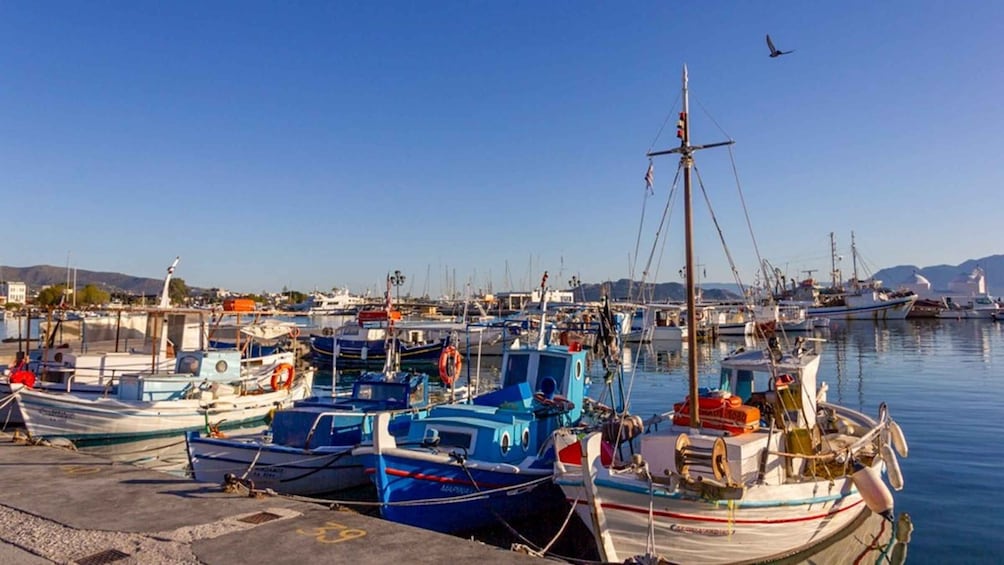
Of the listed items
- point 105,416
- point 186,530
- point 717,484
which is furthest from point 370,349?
point 186,530

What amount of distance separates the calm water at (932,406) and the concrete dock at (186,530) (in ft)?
30.1

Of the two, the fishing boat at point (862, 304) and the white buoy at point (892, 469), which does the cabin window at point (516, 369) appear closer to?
the white buoy at point (892, 469)

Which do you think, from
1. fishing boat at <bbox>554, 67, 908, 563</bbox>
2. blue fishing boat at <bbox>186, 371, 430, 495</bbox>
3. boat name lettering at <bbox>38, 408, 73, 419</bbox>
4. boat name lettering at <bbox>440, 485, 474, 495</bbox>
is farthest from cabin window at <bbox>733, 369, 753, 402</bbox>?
boat name lettering at <bbox>38, 408, 73, 419</bbox>

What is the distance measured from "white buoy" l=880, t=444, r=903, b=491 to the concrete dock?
859 centimetres

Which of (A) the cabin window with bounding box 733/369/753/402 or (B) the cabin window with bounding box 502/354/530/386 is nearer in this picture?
(A) the cabin window with bounding box 733/369/753/402

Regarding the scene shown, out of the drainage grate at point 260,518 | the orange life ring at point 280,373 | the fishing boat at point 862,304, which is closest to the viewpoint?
the drainage grate at point 260,518

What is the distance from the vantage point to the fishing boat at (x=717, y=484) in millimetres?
9836

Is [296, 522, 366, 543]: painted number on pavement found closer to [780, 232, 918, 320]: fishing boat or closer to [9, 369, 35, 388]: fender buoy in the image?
[9, 369, 35, 388]: fender buoy

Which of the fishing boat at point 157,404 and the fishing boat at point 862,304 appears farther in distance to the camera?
the fishing boat at point 862,304

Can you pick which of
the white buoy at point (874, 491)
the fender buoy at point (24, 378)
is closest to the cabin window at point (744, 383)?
the white buoy at point (874, 491)

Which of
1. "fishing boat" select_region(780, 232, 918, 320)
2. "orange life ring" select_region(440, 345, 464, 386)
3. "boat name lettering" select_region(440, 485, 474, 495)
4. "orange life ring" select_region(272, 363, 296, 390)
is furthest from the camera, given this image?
"fishing boat" select_region(780, 232, 918, 320)

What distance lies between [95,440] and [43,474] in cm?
1340

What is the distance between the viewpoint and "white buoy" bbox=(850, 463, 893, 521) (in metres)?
10.6

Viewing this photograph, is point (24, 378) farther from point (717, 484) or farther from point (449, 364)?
point (717, 484)
